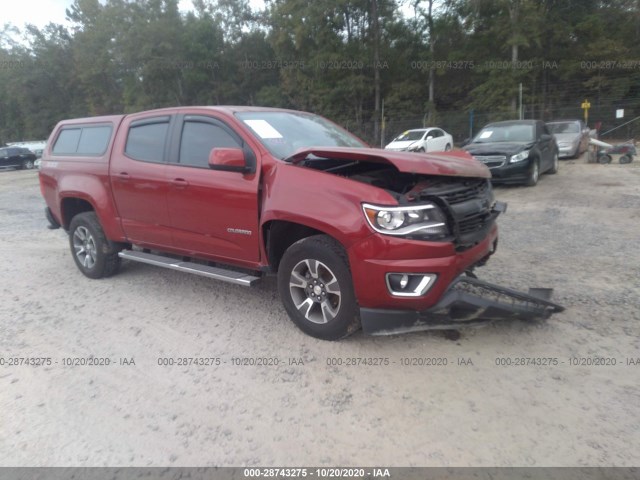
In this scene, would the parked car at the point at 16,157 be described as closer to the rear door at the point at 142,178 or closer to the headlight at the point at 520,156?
the rear door at the point at 142,178

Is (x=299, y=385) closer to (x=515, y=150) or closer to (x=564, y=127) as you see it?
(x=515, y=150)

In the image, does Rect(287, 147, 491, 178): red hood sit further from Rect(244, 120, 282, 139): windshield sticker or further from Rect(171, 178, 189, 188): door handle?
Rect(171, 178, 189, 188): door handle

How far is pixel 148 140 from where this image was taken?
4906 millimetres

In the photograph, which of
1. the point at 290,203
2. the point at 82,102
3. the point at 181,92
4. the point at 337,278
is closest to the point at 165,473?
the point at 337,278

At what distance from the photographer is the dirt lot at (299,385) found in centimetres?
258

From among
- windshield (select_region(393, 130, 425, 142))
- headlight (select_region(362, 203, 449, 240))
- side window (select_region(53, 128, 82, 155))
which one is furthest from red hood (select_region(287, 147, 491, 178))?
windshield (select_region(393, 130, 425, 142))

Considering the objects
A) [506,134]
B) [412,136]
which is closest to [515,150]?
[506,134]

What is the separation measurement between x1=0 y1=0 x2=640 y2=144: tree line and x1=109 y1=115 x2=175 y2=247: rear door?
2480 centimetres

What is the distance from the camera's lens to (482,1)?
91.2ft

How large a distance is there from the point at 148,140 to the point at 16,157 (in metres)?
29.2

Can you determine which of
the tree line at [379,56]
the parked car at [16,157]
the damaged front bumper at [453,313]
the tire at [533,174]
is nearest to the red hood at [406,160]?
the damaged front bumper at [453,313]

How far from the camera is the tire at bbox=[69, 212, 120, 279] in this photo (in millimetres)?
5473

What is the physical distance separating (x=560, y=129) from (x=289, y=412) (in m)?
17.5

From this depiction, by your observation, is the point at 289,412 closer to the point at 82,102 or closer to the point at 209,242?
the point at 209,242
